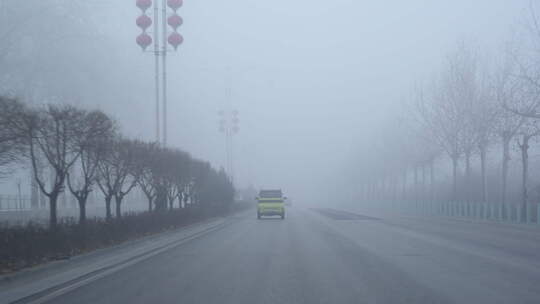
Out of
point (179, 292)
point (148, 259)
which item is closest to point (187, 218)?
point (148, 259)

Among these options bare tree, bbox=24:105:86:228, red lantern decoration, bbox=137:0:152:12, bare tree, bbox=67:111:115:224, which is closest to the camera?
bare tree, bbox=24:105:86:228

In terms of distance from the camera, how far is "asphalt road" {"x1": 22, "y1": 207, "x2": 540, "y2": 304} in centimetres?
1022

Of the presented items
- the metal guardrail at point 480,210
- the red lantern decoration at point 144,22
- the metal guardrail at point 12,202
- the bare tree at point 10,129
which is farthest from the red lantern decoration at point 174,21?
the metal guardrail at point 480,210

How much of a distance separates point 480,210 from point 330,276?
36.8 metres

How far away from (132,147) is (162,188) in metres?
6.90

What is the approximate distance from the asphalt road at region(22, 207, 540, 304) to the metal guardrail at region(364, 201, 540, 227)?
62.2 feet

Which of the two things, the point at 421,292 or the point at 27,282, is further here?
the point at 27,282

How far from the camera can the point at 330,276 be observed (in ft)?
41.7

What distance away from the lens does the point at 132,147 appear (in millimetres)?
25766

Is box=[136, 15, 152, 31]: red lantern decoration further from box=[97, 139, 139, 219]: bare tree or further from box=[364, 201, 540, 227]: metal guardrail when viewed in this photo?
box=[364, 201, 540, 227]: metal guardrail

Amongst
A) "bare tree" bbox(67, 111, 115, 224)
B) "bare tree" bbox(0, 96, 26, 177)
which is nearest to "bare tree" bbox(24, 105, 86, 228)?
"bare tree" bbox(67, 111, 115, 224)

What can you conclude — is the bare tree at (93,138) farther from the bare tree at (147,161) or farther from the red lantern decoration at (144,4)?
the red lantern decoration at (144,4)

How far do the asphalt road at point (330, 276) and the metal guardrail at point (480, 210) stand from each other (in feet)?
62.2

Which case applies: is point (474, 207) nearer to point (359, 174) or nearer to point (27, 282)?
point (27, 282)
